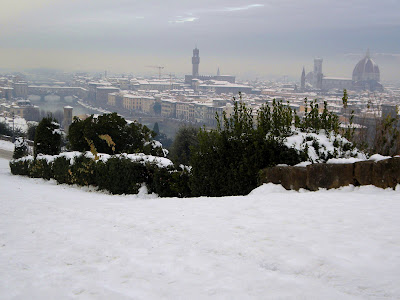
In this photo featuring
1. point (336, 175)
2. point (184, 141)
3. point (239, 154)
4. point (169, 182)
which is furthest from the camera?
point (184, 141)

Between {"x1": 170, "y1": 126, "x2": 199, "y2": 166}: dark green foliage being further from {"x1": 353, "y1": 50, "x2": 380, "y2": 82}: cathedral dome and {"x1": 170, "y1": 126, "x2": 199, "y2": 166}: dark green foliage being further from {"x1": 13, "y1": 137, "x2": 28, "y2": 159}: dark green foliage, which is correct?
{"x1": 353, "y1": 50, "x2": 380, "y2": 82}: cathedral dome

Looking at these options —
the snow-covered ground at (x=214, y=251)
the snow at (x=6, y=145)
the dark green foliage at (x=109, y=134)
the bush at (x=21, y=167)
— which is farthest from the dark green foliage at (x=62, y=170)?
the snow at (x=6, y=145)

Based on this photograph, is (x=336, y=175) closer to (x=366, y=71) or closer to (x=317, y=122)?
(x=317, y=122)

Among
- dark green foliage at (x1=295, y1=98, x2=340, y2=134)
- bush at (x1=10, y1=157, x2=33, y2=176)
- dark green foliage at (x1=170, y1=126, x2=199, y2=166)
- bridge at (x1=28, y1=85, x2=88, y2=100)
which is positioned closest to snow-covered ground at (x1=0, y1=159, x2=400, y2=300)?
dark green foliage at (x1=295, y1=98, x2=340, y2=134)

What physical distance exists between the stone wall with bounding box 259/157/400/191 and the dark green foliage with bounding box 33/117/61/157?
1026 centimetres

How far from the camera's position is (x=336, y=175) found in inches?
236

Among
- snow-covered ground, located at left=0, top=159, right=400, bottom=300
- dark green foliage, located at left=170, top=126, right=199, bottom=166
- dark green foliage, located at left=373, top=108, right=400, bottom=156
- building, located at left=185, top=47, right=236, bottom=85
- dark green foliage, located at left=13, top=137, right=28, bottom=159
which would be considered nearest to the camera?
snow-covered ground, located at left=0, top=159, right=400, bottom=300

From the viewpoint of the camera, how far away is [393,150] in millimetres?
8227

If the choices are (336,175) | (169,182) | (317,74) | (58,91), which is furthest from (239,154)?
(58,91)

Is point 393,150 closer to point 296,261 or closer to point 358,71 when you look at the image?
point 296,261

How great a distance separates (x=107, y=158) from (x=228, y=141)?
3.36 meters

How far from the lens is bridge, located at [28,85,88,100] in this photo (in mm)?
122562

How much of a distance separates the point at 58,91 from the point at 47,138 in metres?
117

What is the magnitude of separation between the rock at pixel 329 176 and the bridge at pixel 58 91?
407ft
